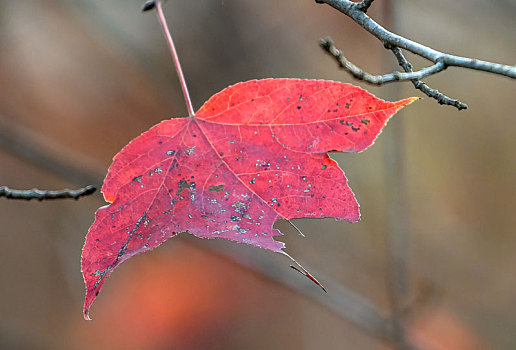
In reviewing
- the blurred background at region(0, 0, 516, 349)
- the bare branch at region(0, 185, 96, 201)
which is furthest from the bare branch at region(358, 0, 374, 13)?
the blurred background at region(0, 0, 516, 349)

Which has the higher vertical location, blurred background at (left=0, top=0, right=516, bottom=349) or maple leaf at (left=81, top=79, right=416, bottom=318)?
blurred background at (left=0, top=0, right=516, bottom=349)

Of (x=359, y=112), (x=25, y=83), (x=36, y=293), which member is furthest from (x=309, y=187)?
(x=25, y=83)

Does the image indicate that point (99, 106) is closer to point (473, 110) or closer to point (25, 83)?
point (25, 83)

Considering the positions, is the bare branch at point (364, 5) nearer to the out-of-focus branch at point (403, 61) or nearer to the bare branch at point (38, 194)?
the out-of-focus branch at point (403, 61)

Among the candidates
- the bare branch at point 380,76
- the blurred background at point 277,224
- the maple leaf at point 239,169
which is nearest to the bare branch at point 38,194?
the maple leaf at point 239,169

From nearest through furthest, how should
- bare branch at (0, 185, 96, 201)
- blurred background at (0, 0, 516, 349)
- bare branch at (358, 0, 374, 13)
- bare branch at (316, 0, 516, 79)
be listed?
bare branch at (316, 0, 516, 79) < bare branch at (358, 0, 374, 13) < bare branch at (0, 185, 96, 201) < blurred background at (0, 0, 516, 349)

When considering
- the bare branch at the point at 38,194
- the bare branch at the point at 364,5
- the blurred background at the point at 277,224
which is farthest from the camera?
the blurred background at the point at 277,224

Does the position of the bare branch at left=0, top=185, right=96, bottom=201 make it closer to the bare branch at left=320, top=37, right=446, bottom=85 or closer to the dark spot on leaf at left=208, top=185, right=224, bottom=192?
the dark spot on leaf at left=208, top=185, right=224, bottom=192
